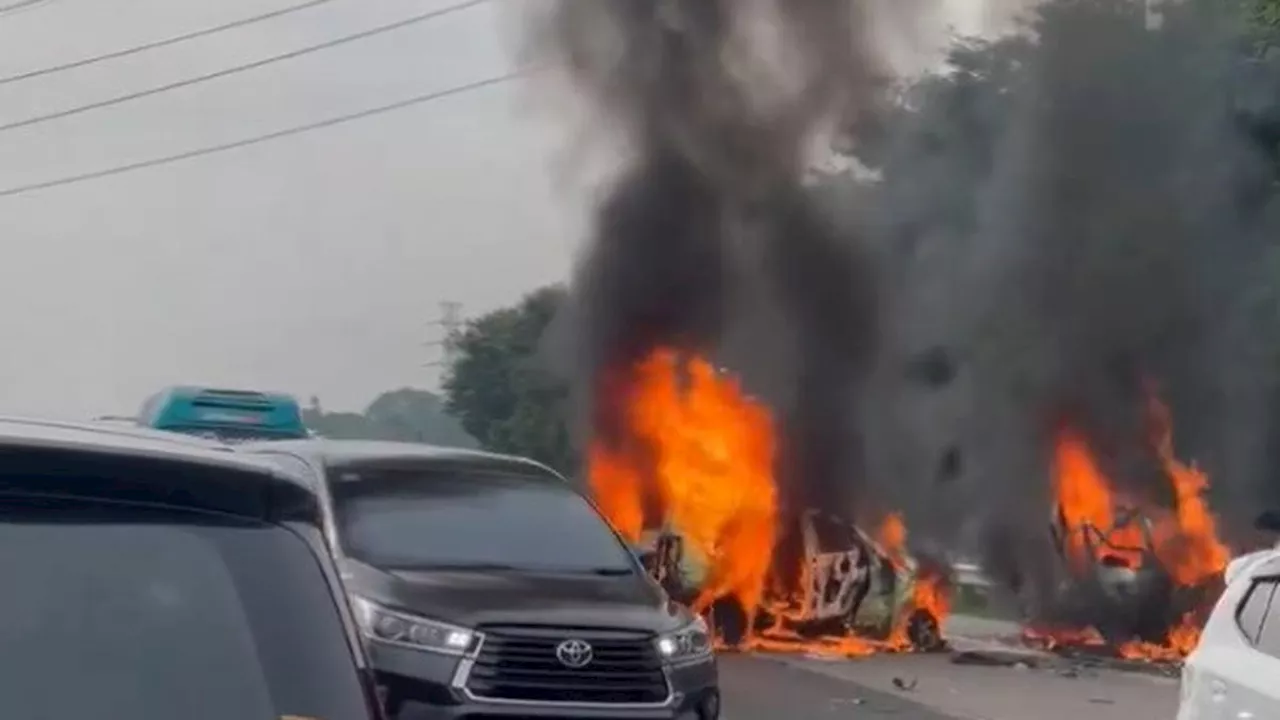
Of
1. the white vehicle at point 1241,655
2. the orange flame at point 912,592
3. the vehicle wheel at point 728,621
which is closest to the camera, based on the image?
the white vehicle at point 1241,655

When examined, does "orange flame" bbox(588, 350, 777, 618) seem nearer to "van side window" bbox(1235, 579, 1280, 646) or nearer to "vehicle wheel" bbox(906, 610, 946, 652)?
"vehicle wheel" bbox(906, 610, 946, 652)

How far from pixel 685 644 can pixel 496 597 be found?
38.7 inches

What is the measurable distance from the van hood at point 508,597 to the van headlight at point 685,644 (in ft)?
0.16

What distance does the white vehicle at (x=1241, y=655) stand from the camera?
8.50m

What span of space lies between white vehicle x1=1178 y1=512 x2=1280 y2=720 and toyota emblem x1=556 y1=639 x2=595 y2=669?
8.83 feet

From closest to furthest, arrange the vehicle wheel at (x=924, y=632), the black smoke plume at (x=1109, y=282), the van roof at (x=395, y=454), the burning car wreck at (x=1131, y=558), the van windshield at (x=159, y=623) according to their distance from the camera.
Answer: the van windshield at (x=159, y=623) → the van roof at (x=395, y=454) → the vehicle wheel at (x=924, y=632) → the burning car wreck at (x=1131, y=558) → the black smoke plume at (x=1109, y=282)

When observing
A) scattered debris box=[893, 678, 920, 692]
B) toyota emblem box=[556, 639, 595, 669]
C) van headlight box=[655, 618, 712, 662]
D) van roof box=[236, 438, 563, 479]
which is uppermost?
van roof box=[236, 438, 563, 479]

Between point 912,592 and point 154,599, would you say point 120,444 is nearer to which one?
point 154,599

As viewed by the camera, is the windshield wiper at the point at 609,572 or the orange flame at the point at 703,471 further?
the orange flame at the point at 703,471

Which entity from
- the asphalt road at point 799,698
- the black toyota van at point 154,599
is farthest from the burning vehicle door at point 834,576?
the black toyota van at point 154,599

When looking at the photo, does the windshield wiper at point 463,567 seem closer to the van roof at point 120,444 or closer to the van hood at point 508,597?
the van hood at point 508,597

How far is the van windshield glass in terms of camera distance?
11.0 meters

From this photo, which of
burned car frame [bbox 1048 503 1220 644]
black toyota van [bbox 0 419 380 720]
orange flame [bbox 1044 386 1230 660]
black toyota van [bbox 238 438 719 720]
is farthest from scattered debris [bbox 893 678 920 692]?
black toyota van [bbox 0 419 380 720]

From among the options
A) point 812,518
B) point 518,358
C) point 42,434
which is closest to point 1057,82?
Result: point 812,518
